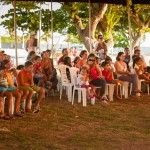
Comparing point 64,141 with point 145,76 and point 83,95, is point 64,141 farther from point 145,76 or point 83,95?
point 145,76

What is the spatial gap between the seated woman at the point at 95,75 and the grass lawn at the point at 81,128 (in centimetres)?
47

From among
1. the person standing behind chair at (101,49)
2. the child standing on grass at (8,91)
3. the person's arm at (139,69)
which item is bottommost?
the child standing on grass at (8,91)

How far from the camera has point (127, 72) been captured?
10812 mm

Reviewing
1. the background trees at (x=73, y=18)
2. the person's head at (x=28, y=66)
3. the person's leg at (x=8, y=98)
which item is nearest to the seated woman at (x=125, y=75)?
the person's head at (x=28, y=66)

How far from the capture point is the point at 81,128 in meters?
6.96

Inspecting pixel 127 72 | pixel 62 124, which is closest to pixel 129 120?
pixel 62 124

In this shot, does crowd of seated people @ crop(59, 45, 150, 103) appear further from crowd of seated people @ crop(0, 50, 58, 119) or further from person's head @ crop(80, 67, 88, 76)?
crowd of seated people @ crop(0, 50, 58, 119)

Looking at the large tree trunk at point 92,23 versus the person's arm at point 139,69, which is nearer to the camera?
the person's arm at point 139,69

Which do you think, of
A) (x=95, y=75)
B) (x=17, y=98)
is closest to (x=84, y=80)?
(x=95, y=75)

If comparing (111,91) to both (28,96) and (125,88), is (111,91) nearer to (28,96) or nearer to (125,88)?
(125,88)

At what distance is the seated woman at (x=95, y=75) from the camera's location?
9852mm

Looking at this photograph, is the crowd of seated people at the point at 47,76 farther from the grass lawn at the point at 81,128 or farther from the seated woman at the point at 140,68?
the grass lawn at the point at 81,128

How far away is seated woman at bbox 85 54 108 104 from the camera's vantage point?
985 cm

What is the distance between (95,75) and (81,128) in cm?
302
